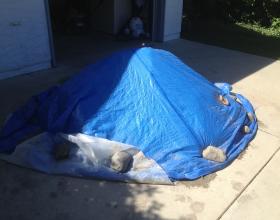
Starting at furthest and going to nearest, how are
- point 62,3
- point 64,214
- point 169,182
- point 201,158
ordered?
1. point 62,3
2. point 201,158
3. point 169,182
4. point 64,214

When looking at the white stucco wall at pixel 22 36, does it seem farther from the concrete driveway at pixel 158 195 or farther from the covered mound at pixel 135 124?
the concrete driveway at pixel 158 195

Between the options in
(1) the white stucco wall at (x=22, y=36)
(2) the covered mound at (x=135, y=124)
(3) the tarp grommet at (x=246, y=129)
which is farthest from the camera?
(1) the white stucco wall at (x=22, y=36)

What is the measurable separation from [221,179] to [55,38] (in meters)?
6.20

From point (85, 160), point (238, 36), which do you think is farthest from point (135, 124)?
point (238, 36)

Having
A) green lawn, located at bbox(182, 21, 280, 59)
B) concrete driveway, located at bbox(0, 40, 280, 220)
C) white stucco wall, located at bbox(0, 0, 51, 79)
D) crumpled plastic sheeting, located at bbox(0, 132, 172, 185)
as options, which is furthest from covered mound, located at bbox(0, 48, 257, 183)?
green lawn, located at bbox(182, 21, 280, 59)

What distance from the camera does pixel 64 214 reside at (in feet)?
9.96

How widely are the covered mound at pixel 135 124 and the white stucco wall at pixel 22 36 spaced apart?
1.66 metres

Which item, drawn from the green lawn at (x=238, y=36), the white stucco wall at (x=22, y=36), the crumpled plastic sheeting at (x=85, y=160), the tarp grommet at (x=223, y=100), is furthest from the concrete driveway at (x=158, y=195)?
the green lawn at (x=238, y=36)

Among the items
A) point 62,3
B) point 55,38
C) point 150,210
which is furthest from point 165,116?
point 62,3

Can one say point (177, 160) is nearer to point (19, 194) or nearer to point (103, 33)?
point (19, 194)

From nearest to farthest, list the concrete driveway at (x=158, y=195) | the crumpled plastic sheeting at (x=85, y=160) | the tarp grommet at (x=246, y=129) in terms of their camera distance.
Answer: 1. the concrete driveway at (x=158, y=195)
2. the crumpled plastic sheeting at (x=85, y=160)
3. the tarp grommet at (x=246, y=129)

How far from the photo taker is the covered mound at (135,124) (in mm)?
3615

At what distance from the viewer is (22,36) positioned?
578 centimetres

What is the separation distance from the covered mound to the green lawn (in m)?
4.54
